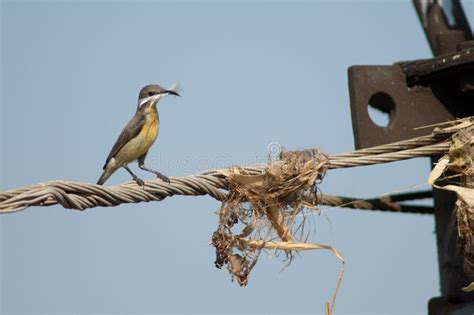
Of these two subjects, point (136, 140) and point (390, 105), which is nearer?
point (390, 105)

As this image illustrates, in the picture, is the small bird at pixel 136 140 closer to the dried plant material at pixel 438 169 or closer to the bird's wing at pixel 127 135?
the bird's wing at pixel 127 135

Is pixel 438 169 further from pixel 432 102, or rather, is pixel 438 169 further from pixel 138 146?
pixel 138 146

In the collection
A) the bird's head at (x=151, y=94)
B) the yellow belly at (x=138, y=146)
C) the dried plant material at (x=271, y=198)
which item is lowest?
the dried plant material at (x=271, y=198)

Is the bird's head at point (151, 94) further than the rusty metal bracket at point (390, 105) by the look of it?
Yes

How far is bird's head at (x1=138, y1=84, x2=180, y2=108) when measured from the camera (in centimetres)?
909

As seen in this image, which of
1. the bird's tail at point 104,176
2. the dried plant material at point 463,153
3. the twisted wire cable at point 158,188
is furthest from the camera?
the bird's tail at point 104,176

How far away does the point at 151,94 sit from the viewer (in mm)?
9195

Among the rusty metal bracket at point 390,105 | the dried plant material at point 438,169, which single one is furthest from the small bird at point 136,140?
the dried plant material at point 438,169

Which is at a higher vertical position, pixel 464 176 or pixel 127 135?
pixel 127 135

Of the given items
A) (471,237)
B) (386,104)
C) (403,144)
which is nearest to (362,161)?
(403,144)

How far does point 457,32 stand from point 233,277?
3256mm

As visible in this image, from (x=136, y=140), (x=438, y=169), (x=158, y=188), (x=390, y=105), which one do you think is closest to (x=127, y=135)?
(x=136, y=140)

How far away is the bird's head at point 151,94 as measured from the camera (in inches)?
358

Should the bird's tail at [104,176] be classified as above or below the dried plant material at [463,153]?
above
